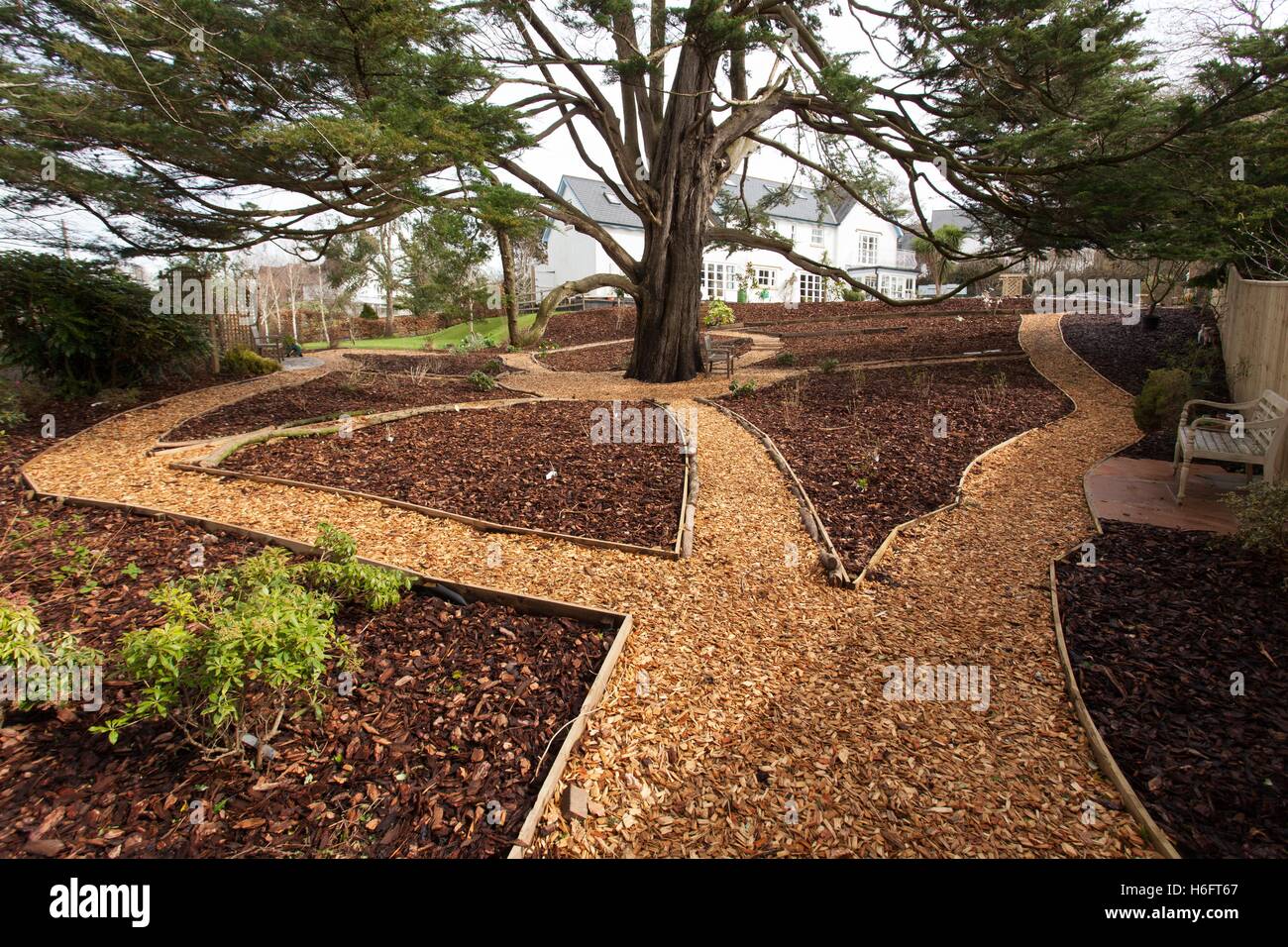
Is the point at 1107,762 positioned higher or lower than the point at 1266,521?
lower

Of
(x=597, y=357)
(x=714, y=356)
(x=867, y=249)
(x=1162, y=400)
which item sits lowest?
(x=1162, y=400)

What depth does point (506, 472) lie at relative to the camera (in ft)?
19.4

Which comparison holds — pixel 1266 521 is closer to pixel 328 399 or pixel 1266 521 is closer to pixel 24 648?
pixel 24 648

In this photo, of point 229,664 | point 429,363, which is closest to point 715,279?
point 429,363

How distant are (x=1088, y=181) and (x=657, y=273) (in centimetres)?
710

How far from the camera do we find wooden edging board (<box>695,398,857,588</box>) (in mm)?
4168

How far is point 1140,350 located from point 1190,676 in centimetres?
1156

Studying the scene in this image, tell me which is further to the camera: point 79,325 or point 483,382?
point 483,382

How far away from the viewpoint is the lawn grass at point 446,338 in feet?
71.3

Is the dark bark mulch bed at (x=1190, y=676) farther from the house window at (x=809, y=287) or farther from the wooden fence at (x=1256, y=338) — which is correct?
the house window at (x=809, y=287)

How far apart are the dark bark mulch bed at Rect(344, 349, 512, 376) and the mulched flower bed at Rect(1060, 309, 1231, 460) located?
11.6 metres

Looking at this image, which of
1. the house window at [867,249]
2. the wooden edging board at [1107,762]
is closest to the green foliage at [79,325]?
the wooden edging board at [1107,762]

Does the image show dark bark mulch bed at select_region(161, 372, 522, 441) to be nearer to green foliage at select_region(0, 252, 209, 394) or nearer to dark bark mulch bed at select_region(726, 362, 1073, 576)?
green foliage at select_region(0, 252, 209, 394)

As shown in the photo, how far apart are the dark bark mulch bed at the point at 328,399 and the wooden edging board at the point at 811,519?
16.1 feet
